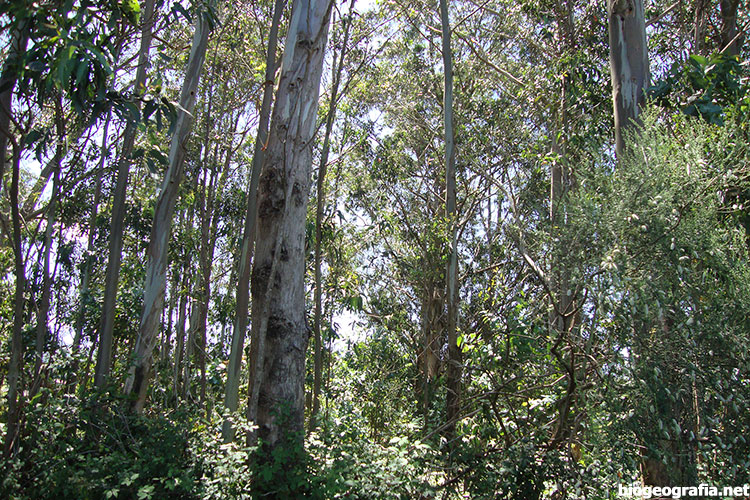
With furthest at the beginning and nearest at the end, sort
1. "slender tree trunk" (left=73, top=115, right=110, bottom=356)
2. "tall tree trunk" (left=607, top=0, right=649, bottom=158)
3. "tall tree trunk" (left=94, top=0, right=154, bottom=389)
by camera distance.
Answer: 1. "slender tree trunk" (left=73, top=115, right=110, bottom=356)
2. "tall tree trunk" (left=94, top=0, right=154, bottom=389)
3. "tall tree trunk" (left=607, top=0, right=649, bottom=158)

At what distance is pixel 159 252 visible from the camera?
569 cm

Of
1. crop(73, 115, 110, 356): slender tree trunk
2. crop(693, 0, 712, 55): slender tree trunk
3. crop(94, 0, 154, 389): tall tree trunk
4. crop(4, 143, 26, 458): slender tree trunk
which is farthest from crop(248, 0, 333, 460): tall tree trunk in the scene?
crop(693, 0, 712, 55): slender tree trunk

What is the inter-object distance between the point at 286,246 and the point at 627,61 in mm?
3058

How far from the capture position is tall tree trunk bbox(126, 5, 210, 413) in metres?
5.32

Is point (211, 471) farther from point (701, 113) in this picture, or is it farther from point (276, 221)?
point (701, 113)

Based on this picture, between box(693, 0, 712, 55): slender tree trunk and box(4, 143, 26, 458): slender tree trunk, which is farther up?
box(693, 0, 712, 55): slender tree trunk

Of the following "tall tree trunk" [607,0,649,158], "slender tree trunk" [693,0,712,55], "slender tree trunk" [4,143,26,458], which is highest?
"slender tree trunk" [693,0,712,55]

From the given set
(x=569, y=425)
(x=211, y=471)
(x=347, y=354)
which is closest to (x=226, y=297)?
(x=347, y=354)

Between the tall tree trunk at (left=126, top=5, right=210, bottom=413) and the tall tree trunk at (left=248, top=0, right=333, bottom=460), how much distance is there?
4.22 feet

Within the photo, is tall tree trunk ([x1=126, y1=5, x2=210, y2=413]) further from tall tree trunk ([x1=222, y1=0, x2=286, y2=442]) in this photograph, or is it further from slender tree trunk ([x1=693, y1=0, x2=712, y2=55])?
slender tree trunk ([x1=693, y1=0, x2=712, y2=55])

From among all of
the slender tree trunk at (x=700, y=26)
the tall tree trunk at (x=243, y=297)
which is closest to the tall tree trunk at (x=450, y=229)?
the tall tree trunk at (x=243, y=297)

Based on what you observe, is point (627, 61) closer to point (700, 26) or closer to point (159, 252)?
point (700, 26)

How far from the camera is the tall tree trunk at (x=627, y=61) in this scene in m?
4.30

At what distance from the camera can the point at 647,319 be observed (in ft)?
9.72
